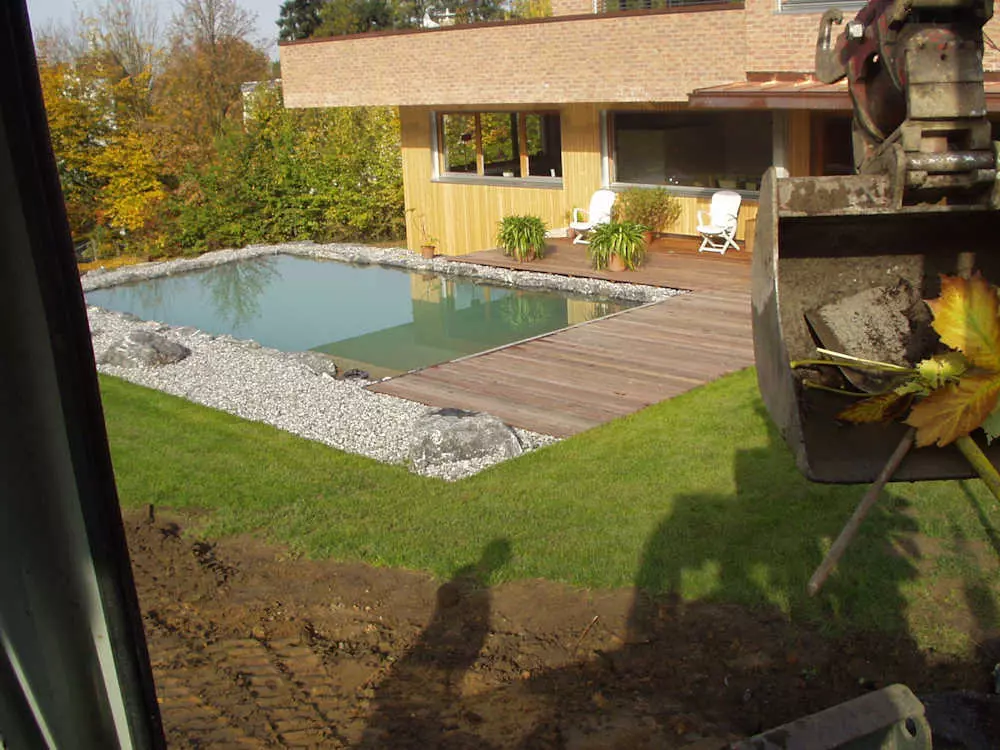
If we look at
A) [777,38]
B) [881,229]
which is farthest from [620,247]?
[881,229]

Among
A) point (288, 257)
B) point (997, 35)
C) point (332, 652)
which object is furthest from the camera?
point (288, 257)

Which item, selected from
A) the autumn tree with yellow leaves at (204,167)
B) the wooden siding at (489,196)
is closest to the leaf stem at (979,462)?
the wooden siding at (489,196)

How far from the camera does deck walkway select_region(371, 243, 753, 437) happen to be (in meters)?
9.77

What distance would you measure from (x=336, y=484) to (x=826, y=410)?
5206 mm

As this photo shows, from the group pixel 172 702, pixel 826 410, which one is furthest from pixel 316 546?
pixel 826 410

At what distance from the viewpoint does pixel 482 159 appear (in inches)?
830

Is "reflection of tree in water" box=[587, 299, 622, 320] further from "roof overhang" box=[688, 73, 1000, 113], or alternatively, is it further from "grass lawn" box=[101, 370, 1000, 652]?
"grass lawn" box=[101, 370, 1000, 652]

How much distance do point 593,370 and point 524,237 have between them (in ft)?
22.3

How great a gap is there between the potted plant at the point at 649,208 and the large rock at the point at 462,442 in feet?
30.9

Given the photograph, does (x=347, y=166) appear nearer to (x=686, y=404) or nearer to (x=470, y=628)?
(x=686, y=404)

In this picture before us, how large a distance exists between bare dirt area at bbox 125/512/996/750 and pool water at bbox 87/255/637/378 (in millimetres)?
7031

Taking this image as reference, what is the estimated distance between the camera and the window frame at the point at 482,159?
777 inches

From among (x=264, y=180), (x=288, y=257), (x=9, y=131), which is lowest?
(x=288, y=257)

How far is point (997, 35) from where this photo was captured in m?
12.9
